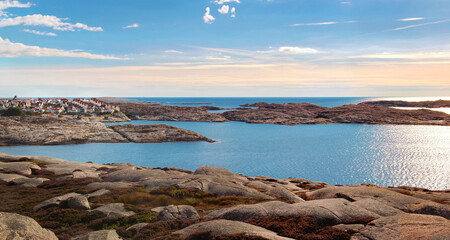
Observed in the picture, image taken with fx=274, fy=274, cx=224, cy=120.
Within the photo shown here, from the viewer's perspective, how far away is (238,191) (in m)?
29.8

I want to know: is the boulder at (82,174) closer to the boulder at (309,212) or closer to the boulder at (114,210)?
the boulder at (114,210)

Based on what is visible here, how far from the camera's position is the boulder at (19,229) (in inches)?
488

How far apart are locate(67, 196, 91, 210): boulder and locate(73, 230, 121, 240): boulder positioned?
611 centimetres

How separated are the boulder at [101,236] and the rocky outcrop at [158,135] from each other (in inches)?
3649

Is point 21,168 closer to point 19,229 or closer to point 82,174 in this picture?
point 82,174

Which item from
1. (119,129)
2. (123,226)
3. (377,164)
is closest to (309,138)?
(377,164)

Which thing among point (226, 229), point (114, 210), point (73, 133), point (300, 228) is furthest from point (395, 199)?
point (73, 133)

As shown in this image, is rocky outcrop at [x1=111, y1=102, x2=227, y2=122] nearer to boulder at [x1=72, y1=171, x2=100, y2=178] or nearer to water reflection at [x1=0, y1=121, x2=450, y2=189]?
water reflection at [x1=0, y1=121, x2=450, y2=189]

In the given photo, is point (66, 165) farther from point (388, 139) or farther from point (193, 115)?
point (193, 115)

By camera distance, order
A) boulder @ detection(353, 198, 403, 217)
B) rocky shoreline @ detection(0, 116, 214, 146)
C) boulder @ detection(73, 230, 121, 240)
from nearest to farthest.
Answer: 1. boulder @ detection(73, 230, 121, 240)
2. boulder @ detection(353, 198, 403, 217)
3. rocky shoreline @ detection(0, 116, 214, 146)

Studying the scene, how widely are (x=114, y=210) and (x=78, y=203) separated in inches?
141

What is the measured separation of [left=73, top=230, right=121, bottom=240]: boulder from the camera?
16.2 m

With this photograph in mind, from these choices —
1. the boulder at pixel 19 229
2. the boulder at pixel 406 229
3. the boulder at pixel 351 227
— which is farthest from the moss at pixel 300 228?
the boulder at pixel 19 229

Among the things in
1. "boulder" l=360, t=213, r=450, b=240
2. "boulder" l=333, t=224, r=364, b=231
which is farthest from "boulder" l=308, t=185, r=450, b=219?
"boulder" l=333, t=224, r=364, b=231
